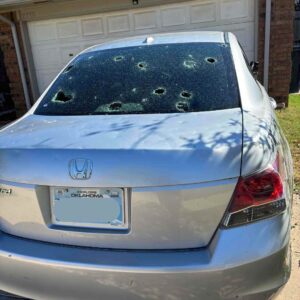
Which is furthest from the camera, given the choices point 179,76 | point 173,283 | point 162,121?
point 179,76

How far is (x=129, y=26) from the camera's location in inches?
308

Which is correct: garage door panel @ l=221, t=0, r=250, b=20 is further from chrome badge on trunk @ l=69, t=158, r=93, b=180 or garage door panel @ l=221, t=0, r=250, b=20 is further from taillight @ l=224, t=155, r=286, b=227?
chrome badge on trunk @ l=69, t=158, r=93, b=180

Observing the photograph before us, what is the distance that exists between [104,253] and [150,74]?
134cm

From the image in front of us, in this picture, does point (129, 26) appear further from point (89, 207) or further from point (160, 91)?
point (89, 207)

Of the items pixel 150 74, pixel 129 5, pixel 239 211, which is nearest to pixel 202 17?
pixel 129 5

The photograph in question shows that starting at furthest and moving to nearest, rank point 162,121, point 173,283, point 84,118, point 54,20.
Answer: point 54,20 → point 84,118 → point 162,121 → point 173,283

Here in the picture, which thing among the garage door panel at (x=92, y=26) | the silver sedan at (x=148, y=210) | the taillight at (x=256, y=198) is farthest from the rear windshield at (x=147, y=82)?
the garage door panel at (x=92, y=26)

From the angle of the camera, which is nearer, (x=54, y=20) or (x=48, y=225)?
(x=48, y=225)

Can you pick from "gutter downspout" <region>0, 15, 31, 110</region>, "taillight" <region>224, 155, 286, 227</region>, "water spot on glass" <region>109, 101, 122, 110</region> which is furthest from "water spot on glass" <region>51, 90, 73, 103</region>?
"gutter downspout" <region>0, 15, 31, 110</region>

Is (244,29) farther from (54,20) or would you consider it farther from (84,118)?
(84,118)

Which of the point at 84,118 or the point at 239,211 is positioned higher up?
the point at 84,118

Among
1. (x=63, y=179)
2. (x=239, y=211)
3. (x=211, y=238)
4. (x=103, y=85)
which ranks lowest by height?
(x=211, y=238)

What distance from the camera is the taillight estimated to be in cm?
169

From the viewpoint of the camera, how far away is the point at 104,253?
178 cm
